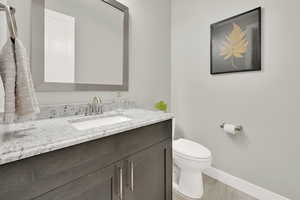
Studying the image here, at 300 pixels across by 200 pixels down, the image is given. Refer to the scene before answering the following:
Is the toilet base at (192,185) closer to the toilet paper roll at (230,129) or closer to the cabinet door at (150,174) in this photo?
the cabinet door at (150,174)

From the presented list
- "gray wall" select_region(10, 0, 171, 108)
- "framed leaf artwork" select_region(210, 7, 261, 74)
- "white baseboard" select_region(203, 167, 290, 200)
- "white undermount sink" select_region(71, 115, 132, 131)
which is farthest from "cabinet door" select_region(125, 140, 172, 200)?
"framed leaf artwork" select_region(210, 7, 261, 74)

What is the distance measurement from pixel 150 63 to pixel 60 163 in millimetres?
1529

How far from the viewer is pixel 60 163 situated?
58 centimetres

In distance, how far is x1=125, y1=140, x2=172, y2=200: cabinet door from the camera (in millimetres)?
877

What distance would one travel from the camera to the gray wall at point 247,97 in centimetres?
126

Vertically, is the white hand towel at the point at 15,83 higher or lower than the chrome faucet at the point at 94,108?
higher

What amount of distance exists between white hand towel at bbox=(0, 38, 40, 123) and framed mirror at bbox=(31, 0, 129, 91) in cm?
55

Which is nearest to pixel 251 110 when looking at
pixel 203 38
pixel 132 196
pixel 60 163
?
pixel 203 38

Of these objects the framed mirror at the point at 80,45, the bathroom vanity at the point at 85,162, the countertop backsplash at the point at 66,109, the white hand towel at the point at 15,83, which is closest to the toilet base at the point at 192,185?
the bathroom vanity at the point at 85,162

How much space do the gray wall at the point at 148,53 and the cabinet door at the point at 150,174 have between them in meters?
0.73

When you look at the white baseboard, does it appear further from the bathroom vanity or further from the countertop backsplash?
the countertop backsplash

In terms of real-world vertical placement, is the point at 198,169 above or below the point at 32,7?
below

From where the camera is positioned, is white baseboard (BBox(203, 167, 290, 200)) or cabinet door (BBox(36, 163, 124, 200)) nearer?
cabinet door (BBox(36, 163, 124, 200))

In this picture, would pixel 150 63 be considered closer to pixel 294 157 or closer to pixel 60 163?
pixel 60 163
